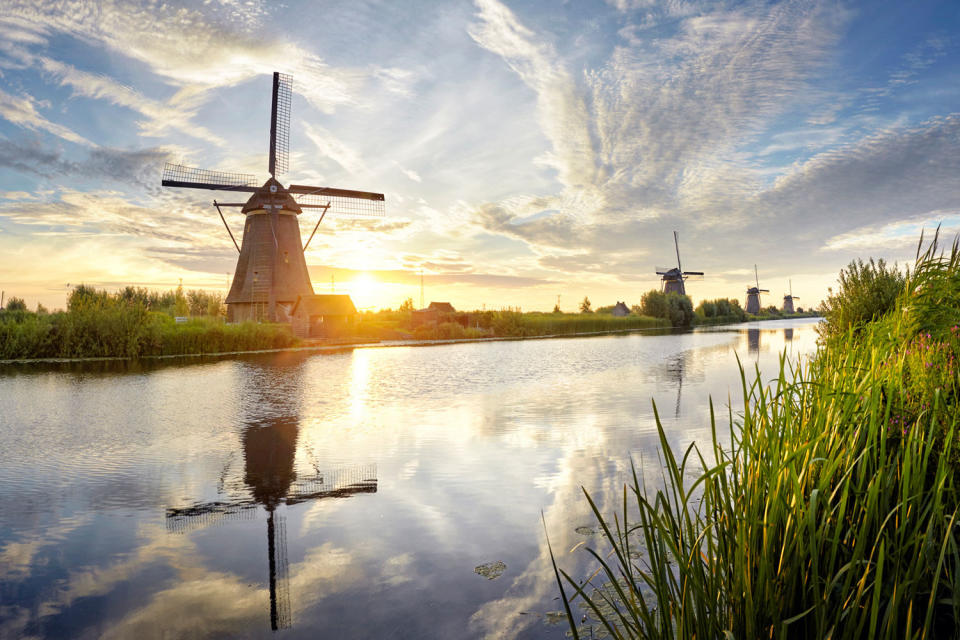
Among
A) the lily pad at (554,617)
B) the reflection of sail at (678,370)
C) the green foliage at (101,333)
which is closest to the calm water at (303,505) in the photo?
the lily pad at (554,617)

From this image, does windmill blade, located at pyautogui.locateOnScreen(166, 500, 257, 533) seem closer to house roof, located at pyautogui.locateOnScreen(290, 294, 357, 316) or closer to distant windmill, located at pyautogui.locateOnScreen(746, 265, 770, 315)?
house roof, located at pyautogui.locateOnScreen(290, 294, 357, 316)

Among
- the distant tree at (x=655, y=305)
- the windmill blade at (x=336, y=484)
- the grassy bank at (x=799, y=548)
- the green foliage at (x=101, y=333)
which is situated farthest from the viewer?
the distant tree at (x=655, y=305)

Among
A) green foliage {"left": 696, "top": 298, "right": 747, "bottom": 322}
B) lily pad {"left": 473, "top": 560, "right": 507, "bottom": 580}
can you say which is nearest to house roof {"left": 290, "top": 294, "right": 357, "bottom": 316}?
lily pad {"left": 473, "top": 560, "right": 507, "bottom": 580}

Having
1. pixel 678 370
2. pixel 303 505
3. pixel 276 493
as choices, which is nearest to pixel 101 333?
pixel 276 493

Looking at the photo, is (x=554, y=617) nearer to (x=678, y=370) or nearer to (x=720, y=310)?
(x=678, y=370)

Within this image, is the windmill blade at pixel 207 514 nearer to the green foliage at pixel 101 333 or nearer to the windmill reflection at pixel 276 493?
the windmill reflection at pixel 276 493

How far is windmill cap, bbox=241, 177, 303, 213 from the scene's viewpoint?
121 ft

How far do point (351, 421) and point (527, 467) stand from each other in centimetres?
453

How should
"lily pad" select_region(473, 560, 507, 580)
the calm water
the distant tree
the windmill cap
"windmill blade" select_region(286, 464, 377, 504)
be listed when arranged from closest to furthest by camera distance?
the calm water → "lily pad" select_region(473, 560, 507, 580) → "windmill blade" select_region(286, 464, 377, 504) → the windmill cap → the distant tree

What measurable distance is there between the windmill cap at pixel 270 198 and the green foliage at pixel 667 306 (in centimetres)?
5283

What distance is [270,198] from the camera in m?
37.0

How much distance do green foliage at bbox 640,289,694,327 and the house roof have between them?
159 ft

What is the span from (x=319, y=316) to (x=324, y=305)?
0.89m

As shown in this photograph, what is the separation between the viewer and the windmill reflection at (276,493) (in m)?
4.07
